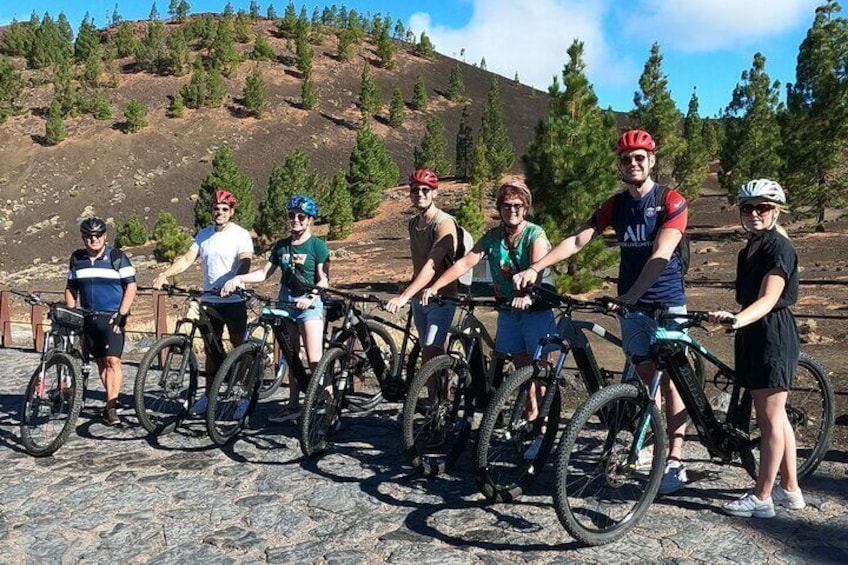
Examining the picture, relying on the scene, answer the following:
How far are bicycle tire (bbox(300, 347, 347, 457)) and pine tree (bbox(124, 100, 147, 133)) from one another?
70747mm

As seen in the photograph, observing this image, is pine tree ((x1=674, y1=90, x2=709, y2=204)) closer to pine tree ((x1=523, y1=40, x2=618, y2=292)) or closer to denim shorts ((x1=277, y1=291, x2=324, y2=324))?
pine tree ((x1=523, y1=40, x2=618, y2=292))

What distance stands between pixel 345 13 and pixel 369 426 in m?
142

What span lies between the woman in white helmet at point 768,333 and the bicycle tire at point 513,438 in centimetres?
108

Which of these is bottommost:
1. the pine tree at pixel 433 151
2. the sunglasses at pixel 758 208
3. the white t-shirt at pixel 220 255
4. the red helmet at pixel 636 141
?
the white t-shirt at pixel 220 255

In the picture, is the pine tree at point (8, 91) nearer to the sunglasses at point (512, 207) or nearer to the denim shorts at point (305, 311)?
the denim shorts at point (305, 311)

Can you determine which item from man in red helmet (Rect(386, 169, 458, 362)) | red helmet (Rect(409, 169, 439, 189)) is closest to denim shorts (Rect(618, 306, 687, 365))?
man in red helmet (Rect(386, 169, 458, 362))

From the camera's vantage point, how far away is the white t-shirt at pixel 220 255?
5.94 m

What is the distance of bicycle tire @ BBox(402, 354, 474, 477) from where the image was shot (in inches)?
178

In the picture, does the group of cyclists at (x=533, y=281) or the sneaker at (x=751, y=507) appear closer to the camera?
the group of cyclists at (x=533, y=281)

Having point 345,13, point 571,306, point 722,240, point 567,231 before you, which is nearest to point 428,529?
point 571,306

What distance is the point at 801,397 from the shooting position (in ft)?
16.4

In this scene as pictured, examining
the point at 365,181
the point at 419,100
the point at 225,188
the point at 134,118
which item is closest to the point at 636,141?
the point at 225,188

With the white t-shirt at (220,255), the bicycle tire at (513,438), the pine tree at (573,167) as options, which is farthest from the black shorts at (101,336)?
the pine tree at (573,167)

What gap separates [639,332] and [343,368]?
2201 mm
